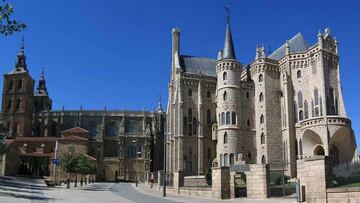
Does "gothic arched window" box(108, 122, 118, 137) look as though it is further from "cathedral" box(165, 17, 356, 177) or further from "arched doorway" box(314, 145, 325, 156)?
"arched doorway" box(314, 145, 325, 156)

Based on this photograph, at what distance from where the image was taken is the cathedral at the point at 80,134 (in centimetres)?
7806

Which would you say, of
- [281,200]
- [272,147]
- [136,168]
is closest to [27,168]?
[136,168]

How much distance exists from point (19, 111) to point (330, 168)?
3254 inches

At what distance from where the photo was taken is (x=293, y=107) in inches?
2169

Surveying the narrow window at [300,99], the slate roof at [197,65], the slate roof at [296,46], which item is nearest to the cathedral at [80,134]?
the slate roof at [197,65]

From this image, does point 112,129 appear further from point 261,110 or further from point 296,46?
point 296,46

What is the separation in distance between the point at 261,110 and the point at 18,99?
56.7 meters

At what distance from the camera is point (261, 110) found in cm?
5806

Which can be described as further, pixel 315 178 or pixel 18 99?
pixel 18 99

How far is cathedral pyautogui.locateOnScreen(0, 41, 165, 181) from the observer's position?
7806 cm

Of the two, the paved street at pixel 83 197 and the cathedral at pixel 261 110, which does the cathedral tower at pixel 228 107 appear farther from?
the paved street at pixel 83 197

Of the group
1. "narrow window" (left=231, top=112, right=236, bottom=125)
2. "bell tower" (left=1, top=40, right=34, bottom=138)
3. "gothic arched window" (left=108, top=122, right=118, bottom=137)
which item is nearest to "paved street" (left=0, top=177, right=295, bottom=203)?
"narrow window" (left=231, top=112, right=236, bottom=125)

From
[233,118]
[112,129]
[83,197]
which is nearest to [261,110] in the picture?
[233,118]

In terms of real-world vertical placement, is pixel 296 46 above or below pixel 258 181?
above
